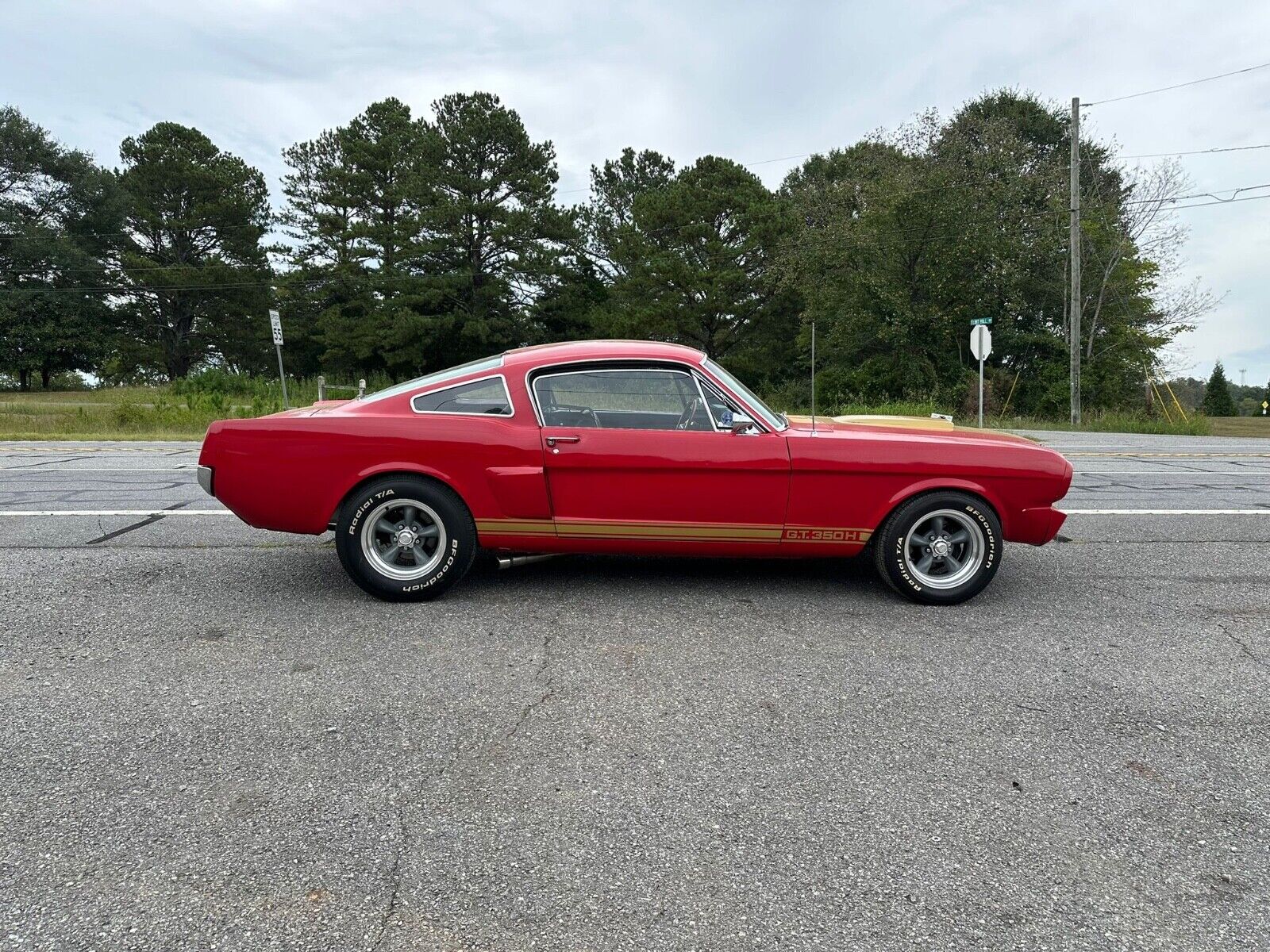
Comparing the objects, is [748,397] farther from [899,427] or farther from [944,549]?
[944,549]

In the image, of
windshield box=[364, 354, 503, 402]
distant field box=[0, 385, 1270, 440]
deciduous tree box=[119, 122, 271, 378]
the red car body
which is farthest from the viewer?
deciduous tree box=[119, 122, 271, 378]

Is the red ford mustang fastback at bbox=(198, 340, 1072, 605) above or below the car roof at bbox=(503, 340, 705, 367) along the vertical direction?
below

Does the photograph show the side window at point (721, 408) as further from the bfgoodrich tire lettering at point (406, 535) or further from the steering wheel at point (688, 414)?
the bfgoodrich tire lettering at point (406, 535)

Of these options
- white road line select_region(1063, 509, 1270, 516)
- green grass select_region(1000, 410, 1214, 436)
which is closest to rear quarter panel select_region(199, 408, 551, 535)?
white road line select_region(1063, 509, 1270, 516)

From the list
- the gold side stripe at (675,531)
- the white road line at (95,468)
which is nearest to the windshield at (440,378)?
the gold side stripe at (675,531)

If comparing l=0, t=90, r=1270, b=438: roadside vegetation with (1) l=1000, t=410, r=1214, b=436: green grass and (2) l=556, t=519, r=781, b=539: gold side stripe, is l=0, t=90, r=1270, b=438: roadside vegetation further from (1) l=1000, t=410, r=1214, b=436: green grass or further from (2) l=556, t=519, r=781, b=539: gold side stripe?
A: (2) l=556, t=519, r=781, b=539: gold side stripe

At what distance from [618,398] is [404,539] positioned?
1412 mm

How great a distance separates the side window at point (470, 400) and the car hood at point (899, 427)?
1639mm

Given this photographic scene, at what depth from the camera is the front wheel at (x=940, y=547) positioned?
4.28 metres

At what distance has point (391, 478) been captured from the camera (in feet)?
14.0

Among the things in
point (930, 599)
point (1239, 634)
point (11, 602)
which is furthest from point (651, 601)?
point (11, 602)

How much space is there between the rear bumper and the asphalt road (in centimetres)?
41

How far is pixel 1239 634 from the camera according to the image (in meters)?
3.98

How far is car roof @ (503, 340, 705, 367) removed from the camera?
4.40 metres
